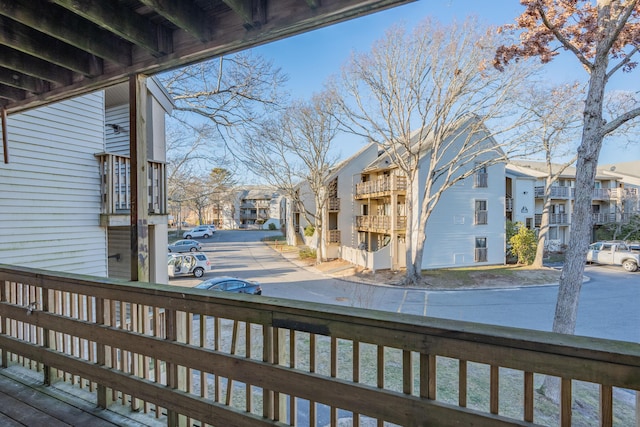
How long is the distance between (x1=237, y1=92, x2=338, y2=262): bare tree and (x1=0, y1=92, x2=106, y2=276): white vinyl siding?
375 inches

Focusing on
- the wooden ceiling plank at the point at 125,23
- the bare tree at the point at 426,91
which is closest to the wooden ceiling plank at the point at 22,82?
the wooden ceiling plank at the point at 125,23

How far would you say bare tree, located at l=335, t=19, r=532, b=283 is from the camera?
37.8ft

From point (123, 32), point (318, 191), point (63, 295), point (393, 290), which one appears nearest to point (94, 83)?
point (123, 32)

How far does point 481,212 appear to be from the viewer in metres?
16.8

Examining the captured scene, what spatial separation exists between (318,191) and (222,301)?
17333mm

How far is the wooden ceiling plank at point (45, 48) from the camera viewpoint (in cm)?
220

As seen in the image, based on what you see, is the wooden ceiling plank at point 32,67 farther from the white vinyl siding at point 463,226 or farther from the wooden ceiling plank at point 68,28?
the white vinyl siding at point 463,226

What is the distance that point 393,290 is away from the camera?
12.7 metres

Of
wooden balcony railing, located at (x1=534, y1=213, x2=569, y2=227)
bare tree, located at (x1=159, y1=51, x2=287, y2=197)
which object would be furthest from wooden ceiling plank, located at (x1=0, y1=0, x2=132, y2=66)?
wooden balcony railing, located at (x1=534, y1=213, x2=569, y2=227)

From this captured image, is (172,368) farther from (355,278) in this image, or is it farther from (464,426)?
(355,278)

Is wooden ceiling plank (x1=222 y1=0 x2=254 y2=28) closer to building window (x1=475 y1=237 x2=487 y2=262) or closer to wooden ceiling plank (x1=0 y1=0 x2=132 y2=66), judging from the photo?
wooden ceiling plank (x1=0 y1=0 x2=132 y2=66)

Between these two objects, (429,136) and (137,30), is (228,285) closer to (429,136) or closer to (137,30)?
(137,30)

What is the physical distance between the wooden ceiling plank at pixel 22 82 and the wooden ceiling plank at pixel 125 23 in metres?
1.56

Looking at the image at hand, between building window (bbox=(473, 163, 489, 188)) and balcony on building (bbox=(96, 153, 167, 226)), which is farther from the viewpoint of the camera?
building window (bbox=(473, 163, 489, 188))
